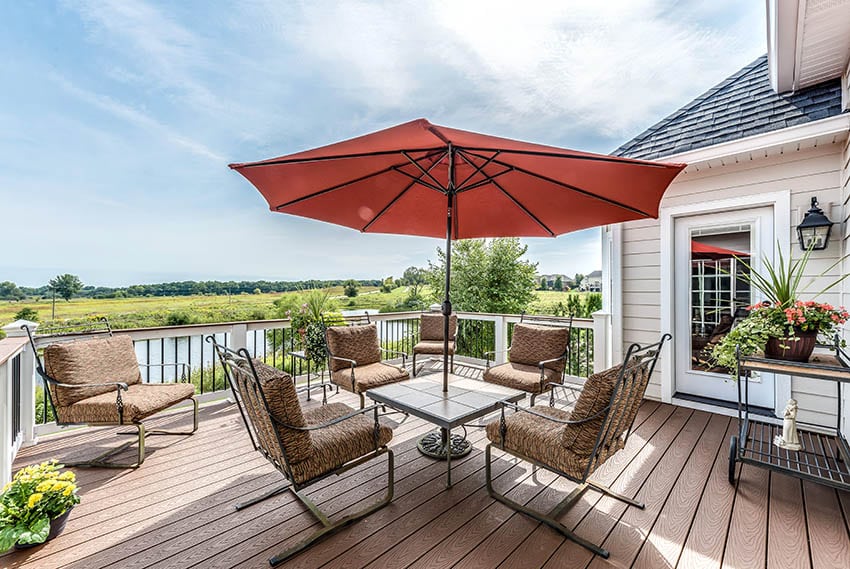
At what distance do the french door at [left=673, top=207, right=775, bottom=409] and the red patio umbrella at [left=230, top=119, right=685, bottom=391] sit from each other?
1950 mm

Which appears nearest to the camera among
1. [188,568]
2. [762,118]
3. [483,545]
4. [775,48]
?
[188,568]

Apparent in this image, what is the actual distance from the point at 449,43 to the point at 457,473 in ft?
18.5

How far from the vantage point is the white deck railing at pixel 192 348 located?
8.52 feet

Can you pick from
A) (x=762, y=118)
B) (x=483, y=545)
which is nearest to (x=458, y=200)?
(x=483, y=545)

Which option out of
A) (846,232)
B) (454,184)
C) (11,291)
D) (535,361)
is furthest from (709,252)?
(11,291)

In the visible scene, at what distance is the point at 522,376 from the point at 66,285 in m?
10.6

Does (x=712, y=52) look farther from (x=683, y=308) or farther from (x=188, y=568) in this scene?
(x=188, y=568)

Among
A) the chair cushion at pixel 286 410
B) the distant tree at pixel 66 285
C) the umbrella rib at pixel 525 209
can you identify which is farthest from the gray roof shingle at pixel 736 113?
the distant tree at pixel 66 285

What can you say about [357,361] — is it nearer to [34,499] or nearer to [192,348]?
[192,348]

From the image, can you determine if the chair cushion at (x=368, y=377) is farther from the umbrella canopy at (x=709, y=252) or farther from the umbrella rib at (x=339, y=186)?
the umbrella canopy at (x=709, y=252)

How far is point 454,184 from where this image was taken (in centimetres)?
272

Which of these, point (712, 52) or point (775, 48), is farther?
point (712, 52)

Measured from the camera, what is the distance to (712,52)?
457 centimetres

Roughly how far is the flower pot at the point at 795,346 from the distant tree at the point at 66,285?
11.6 metres
